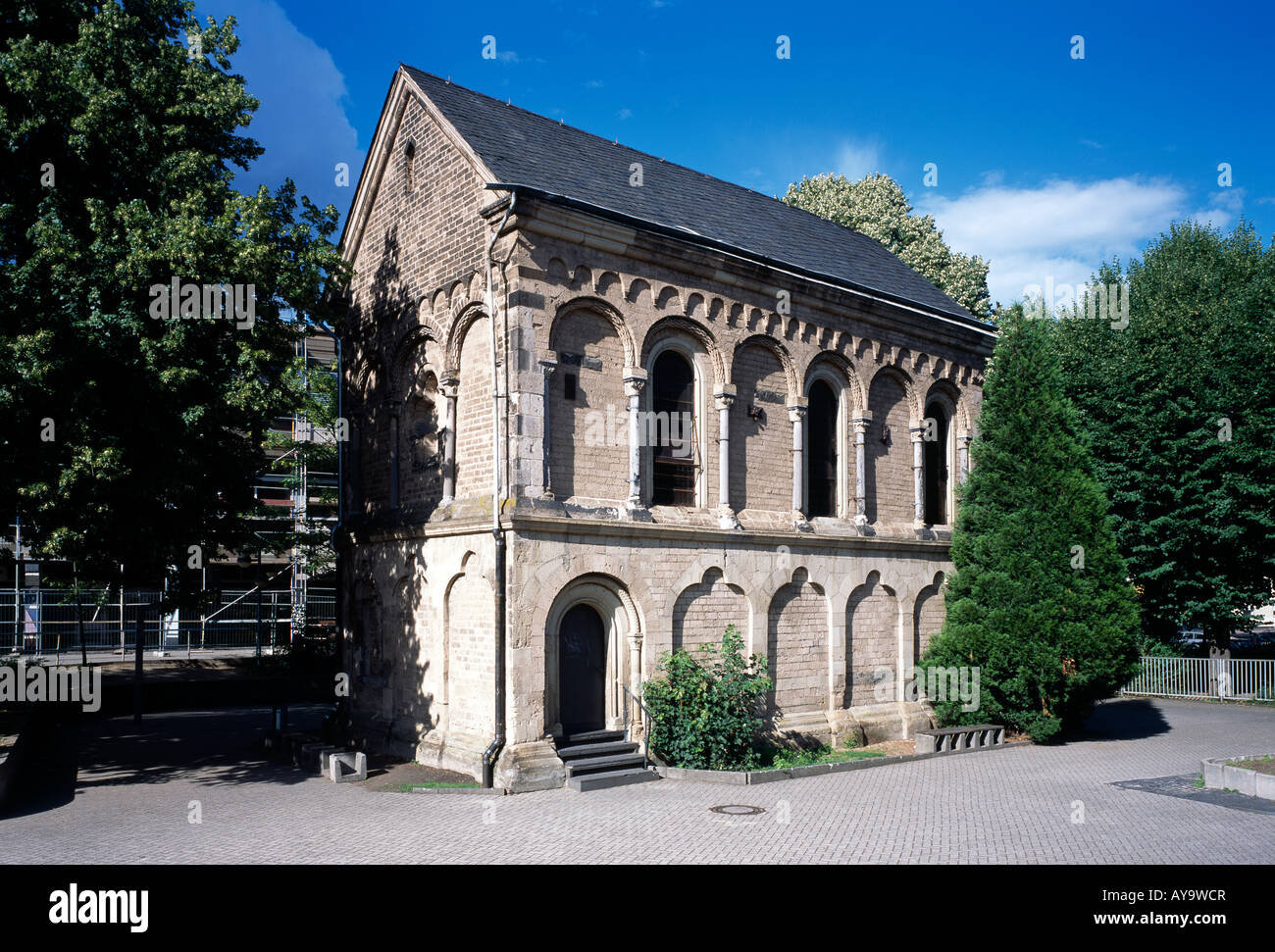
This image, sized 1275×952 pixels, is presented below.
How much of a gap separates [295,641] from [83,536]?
1352cm

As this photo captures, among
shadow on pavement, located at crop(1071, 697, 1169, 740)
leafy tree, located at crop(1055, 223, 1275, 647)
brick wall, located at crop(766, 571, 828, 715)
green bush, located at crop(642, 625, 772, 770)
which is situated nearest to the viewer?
green bush, located at crop(642, 625, 772, 770)

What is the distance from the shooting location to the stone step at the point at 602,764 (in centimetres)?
1375

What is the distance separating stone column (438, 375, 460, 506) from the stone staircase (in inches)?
178

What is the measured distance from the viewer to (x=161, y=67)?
14.6 metres

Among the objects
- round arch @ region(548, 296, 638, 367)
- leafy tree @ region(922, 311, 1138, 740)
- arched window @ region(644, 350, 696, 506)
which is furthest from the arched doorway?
leafy tree @ region(922, 311, 1138, 740)

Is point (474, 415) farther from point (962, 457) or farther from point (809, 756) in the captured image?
point (962, 457)

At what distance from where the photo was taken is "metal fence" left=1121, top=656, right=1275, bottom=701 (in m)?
26.4

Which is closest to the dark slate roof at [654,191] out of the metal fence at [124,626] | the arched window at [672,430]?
the arched window at [672,430]

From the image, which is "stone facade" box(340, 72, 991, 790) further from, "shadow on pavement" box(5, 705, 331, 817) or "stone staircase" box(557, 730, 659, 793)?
"shadow on pavement" box(5, 705, 331, 817)

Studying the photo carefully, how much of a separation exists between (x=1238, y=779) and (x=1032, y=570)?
18.4ft

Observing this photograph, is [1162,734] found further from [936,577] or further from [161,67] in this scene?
[161,67]

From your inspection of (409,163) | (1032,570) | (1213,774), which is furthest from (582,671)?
(409,163)

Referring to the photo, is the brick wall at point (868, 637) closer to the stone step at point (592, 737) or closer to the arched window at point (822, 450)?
the arched window at point (822, 450)

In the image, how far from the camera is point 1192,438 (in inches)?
1013
